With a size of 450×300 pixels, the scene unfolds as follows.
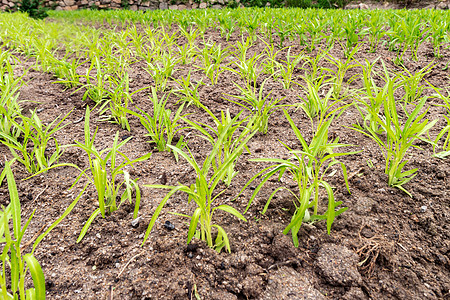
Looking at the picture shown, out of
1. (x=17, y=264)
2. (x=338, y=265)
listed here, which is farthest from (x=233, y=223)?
(x=17, y=264)

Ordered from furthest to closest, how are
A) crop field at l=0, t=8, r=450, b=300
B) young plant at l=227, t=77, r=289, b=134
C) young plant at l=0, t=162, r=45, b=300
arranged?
1. young plant at l=227, t=77, r=289, b=134
2. crop field at l=0, t=8, r=450, b=300
3. young plant at l=0, t=162, r=45, b=300

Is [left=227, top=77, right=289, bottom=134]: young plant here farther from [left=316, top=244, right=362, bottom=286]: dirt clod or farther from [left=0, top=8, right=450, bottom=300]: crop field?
[left=316, top=244, right=362, bottom=286]: dirt clod

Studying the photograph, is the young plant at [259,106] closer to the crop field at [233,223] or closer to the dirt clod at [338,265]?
the crop field at [233,223]

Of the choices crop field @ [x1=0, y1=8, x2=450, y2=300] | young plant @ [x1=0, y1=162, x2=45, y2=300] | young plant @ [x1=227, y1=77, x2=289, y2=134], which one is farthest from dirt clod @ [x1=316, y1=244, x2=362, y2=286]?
young plant @ [x1=0, y1=162, x2=45, y2=300]

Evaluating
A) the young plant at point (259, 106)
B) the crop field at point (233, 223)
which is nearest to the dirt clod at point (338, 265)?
the crop field at point (233, 223)

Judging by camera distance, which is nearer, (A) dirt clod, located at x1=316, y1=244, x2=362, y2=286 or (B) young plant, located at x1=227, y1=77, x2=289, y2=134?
(A) dirt clod, located at x1=316, y1=244, x2=362, y2=286

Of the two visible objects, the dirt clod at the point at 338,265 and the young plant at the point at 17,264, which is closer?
the young plant at the point at 17,264

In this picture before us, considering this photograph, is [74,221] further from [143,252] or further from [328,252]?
[328,252]

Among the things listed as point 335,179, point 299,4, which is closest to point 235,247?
point 335,179

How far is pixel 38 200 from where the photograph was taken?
4.93ft

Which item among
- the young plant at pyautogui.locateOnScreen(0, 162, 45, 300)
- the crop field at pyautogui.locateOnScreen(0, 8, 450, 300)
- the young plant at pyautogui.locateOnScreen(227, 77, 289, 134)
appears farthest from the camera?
the young plant at pyautogui.locateOnScreen(227, 77, 289, 134)

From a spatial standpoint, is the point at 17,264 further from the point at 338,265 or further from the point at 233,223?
the point at 338,265

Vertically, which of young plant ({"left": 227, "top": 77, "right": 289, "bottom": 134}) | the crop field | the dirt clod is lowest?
the dirt clod

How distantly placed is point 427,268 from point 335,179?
1.84 feet
